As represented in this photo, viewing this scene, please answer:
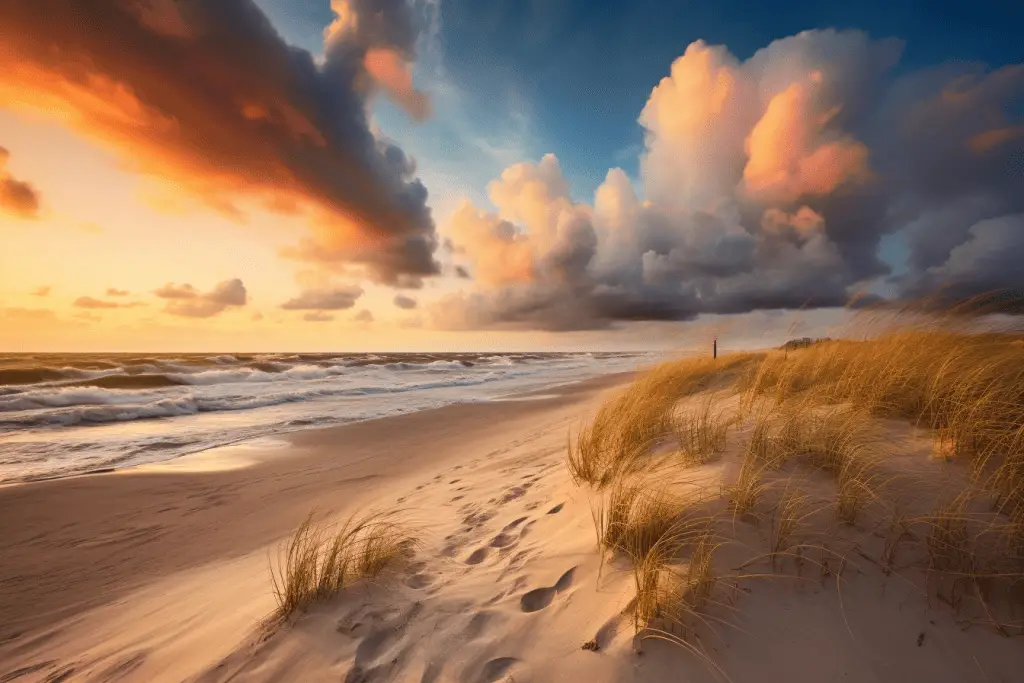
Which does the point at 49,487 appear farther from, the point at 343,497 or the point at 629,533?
the point at 629,533

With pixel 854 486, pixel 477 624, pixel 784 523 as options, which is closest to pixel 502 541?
pixel 477 624

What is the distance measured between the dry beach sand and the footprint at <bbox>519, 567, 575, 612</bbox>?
0.04ft

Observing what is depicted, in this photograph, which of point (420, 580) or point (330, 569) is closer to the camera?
point (330, 569)

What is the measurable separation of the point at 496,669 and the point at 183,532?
16.7 ft

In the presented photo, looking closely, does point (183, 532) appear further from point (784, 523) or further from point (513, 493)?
point (784, 523)

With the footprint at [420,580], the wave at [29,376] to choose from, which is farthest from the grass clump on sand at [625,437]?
the wave at [29,376]

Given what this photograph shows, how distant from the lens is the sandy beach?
9.52ft

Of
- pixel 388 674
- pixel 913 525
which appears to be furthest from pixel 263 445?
pixel 913 525

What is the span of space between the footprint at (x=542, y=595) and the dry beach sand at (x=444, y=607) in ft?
0.04

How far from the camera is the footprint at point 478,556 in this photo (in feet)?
10.8

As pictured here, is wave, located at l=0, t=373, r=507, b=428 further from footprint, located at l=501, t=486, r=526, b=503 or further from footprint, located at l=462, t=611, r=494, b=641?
footprint, located at l=462, t=611, r=494, b=641

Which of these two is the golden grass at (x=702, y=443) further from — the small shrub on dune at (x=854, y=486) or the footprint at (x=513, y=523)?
the footprint at (x=513, y=523)

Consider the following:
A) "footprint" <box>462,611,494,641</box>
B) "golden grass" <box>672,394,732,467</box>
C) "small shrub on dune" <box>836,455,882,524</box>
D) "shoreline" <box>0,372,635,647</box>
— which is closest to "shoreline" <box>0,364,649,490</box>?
"shoreline" <box>0,372,635,647</box>

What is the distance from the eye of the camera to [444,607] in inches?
103
